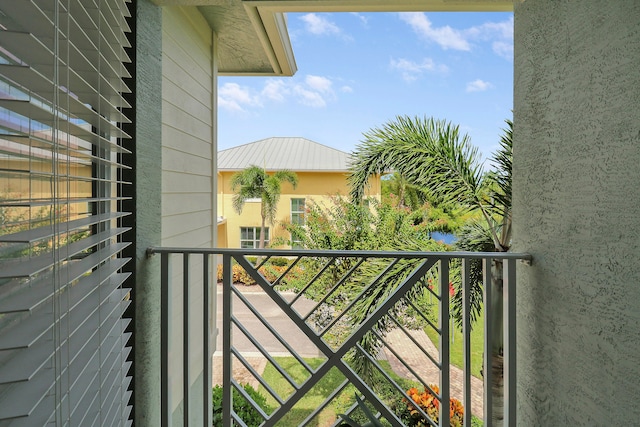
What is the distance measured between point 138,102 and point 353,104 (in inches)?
1214

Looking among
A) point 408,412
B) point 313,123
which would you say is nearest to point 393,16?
point 313,123

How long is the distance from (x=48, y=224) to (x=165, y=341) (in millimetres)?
1095

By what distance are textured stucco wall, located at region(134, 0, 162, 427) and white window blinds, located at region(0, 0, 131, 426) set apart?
0.42 meters

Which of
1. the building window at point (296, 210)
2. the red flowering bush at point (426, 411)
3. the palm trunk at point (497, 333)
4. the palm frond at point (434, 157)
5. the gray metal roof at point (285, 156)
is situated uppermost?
the gray metal roof at point (285, 156)

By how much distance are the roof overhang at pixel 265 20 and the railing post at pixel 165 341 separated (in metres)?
1.17

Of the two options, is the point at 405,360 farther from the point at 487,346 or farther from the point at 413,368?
the point at 487,346

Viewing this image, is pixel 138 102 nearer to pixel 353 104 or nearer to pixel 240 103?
pixel 353 104

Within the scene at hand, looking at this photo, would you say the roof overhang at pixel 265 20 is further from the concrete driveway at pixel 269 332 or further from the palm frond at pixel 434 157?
the concrete driveway at pixel 269 332

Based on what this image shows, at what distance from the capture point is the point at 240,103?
38812mm

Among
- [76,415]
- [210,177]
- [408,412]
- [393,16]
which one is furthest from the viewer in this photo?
[393,16]

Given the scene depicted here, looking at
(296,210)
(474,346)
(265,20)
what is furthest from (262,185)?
(265,20)

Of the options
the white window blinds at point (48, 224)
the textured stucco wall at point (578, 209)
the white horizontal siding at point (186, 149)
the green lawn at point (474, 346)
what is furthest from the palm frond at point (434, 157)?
the green lawn at point (474, 346)

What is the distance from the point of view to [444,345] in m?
1.87

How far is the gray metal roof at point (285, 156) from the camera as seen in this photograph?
13820 millimetres
